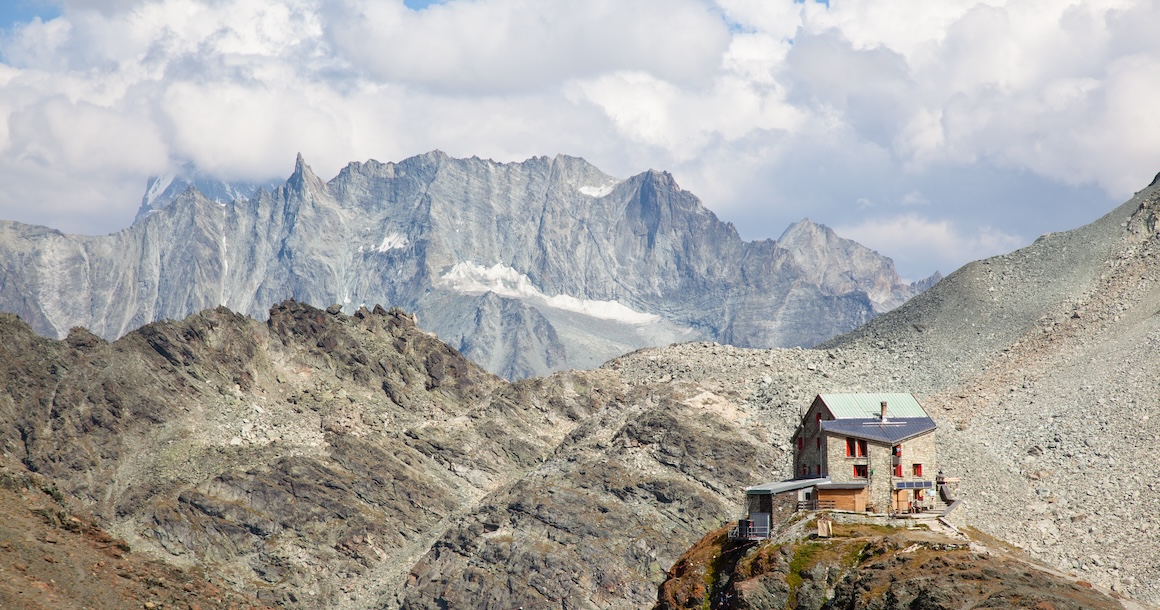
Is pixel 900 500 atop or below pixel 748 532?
atop

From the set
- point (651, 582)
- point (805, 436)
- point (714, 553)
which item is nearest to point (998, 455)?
point (651, 582)

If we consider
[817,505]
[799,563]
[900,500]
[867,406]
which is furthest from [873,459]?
[799,563]

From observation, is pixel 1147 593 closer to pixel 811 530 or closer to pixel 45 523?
pixel 811 530

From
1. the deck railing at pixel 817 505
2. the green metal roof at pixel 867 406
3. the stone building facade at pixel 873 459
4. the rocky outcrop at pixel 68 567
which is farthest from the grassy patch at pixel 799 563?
the rocky outcrop at pixel 68 567

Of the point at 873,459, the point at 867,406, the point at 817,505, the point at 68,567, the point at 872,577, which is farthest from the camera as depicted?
the point at 867,406

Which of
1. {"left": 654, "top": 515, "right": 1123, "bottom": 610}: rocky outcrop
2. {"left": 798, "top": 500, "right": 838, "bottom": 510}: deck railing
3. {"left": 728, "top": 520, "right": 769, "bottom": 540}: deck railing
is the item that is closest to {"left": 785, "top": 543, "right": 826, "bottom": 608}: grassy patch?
{"left": 654, "top": 515, "right": 1123, "bottom": 610}: rocky outcrop

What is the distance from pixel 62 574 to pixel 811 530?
46.3m

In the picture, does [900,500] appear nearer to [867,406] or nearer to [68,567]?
[867,406]

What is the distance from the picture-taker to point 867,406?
112m

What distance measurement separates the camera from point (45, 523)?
87.9m

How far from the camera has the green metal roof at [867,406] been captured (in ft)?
363

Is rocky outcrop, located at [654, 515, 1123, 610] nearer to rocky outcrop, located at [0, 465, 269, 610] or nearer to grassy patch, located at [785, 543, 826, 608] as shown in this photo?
grassy patch, located at [785, 543, 826, 608]

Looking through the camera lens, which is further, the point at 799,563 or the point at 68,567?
the point at 799,563

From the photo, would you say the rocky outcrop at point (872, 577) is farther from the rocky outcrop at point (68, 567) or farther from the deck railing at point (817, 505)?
the rocky outcrop at point (68, 567)
